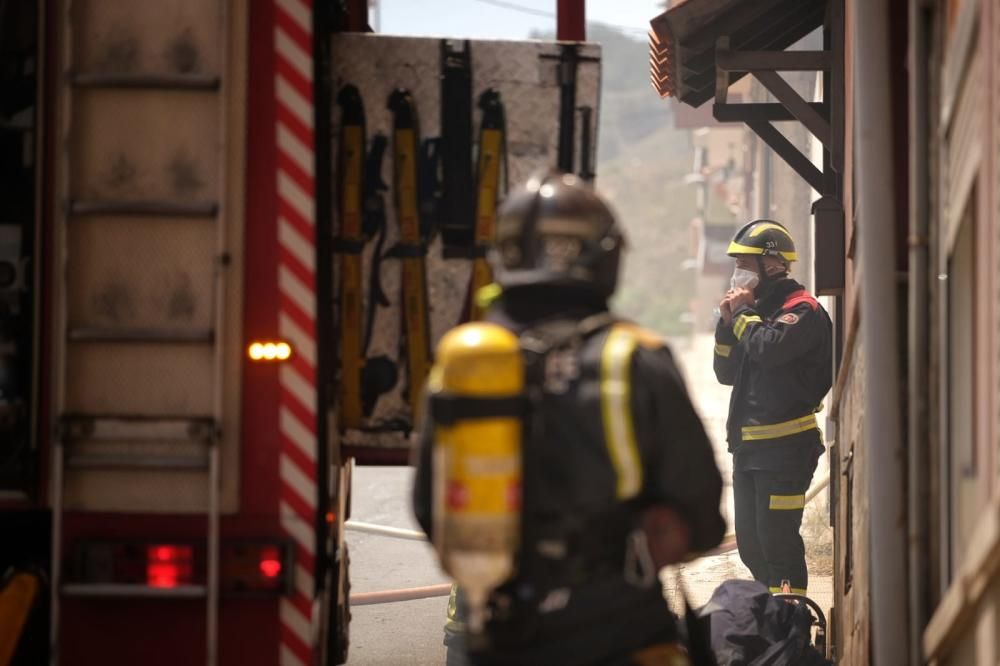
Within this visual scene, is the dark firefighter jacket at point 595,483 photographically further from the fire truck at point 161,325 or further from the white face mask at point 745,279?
the white face mask at point 745,279

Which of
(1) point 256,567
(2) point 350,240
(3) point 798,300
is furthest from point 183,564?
(3) point 798,300

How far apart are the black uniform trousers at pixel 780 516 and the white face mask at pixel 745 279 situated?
0.97 m

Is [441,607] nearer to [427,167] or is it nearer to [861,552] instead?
[861,552]

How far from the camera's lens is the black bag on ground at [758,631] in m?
5.74

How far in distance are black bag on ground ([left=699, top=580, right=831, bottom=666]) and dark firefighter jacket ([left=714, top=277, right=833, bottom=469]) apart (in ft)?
7.78

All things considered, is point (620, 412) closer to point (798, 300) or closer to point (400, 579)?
point (798, 300)

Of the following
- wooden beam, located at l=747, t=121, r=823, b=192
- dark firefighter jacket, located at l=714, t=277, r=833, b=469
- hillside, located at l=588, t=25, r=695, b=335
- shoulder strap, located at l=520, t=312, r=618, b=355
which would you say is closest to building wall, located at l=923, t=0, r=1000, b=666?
shoulder strap, located at l=520, t=312, r=618, b=355

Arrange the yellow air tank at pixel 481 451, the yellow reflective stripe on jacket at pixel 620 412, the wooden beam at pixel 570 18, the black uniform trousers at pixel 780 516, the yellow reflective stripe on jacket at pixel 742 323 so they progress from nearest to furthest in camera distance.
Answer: the yellow air tank at pixel 481 451 < the yellow reflective stripe on jacket at pixel 620 412 < the wooden beam at pixel 570 18 < the black uniform trousers at pixel 780 516 < the yellow reflective stripe on jacket at pixel 742 323

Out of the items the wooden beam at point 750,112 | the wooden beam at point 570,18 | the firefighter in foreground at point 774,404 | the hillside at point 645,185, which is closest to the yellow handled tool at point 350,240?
the wooden beam at point 570,18

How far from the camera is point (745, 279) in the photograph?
8664mm

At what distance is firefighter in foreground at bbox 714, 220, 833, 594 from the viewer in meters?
8.07

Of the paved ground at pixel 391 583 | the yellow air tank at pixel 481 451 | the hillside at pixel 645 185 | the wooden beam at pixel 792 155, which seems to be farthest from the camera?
the hillside at pixel 645 185

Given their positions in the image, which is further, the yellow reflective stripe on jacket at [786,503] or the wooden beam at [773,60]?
the wooden beam at [773,60]

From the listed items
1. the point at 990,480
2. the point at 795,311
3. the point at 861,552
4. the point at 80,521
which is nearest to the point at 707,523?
the point at 990,480
